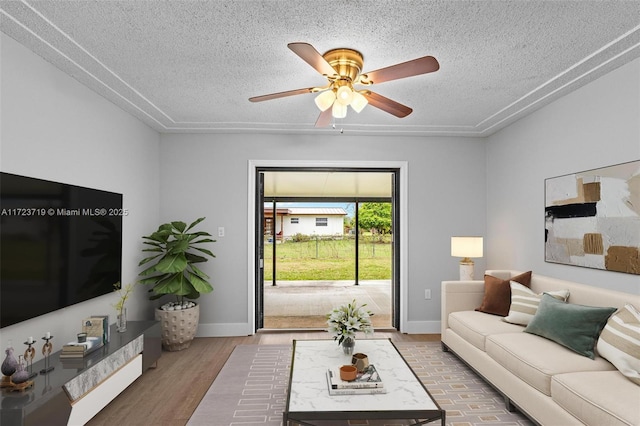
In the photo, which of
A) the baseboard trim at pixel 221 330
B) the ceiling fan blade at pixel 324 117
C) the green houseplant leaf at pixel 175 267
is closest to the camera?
the ceiling fan blade at pixel 324 117

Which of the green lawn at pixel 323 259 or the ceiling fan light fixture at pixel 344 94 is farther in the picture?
the green lawn at pixel 323 259

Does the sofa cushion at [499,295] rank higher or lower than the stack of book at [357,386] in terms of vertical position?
higher

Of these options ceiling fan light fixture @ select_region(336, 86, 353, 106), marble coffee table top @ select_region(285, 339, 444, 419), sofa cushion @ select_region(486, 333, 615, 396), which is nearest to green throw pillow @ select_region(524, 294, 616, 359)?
sofa cushion @ select_region(486, 333, 615, 396)

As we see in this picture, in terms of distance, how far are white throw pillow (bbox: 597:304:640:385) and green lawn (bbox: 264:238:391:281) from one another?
5090mm

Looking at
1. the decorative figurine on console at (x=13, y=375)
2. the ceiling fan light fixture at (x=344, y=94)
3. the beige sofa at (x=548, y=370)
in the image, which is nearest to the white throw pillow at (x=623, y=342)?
the beige sofa at (x=548, y=370)

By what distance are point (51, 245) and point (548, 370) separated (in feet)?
11.4

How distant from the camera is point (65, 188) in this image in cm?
280

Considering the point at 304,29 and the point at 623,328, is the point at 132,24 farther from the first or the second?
the point at 623,328

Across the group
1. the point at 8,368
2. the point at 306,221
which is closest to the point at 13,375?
the point at 8,368

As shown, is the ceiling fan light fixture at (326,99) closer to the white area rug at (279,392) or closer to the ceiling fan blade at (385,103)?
the ceiling fan blade at (385,103)

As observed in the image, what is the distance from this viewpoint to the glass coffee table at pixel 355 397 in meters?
1.96

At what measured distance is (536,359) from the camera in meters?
2.39

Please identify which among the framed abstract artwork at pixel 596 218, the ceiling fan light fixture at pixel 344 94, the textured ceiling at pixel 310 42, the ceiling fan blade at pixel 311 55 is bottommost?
the framed abstract artwork at pixel 596 218

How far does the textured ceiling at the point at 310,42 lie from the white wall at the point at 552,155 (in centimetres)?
17
